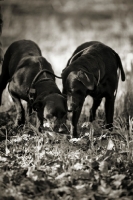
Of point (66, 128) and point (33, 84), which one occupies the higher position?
point (33, 84)

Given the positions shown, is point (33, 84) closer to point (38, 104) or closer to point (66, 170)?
point (38, 104)

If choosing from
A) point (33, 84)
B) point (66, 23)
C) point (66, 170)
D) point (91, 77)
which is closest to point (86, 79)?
point (91, 77)

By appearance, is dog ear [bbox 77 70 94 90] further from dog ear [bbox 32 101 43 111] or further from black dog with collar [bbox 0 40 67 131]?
dog ear [bbox 32 101 43 111]

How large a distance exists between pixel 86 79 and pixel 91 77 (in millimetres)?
86

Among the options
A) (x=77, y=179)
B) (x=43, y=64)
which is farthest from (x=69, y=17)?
(x=77, y=179)

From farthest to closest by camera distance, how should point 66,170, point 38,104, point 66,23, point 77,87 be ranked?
point 66,23 < point 38,104 < point 77,87 < point 66,170

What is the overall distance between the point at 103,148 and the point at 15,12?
267 inches

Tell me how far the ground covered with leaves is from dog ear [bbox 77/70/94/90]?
1.77 feet

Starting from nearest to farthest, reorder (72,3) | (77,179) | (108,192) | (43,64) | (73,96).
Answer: (108,192), (77,179), (73,96), (43,64), (72,3)

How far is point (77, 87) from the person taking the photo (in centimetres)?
457

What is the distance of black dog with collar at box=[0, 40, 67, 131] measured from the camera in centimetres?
464

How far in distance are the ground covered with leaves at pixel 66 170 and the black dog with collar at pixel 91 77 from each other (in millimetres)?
424

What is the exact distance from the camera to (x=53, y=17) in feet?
36.4

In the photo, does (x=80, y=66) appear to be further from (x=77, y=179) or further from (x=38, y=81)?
(x=77, y=179)
